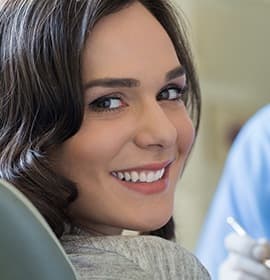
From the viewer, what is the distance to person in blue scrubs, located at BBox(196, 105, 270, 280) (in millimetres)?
1378

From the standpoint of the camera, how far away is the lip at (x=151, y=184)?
772 millimetres

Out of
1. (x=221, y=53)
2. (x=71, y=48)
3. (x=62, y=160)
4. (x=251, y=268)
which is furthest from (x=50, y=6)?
(x=221, y=53)

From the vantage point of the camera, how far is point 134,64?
2.49 ft

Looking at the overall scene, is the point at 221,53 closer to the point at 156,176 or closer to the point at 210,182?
the point at 210,182

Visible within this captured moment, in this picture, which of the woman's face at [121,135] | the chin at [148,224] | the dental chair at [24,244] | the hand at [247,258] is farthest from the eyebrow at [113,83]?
the hand at [247,258]

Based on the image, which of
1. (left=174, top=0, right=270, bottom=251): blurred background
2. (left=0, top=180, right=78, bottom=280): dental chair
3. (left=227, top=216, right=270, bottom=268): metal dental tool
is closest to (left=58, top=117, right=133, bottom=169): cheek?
(left=0, top=180, right=78, bottom=280): dental chair

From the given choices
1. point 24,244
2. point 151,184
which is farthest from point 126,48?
point 24,244

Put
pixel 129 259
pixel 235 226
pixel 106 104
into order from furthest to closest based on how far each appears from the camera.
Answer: pixel 235 226
pixel 106 104
pixel 129 259

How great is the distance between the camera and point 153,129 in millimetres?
754

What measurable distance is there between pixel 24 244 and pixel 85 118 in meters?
0.27

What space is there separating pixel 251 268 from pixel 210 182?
0.93 meters

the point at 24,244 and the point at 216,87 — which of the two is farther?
the point at 216,87

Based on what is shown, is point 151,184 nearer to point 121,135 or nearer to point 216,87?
point 121,135

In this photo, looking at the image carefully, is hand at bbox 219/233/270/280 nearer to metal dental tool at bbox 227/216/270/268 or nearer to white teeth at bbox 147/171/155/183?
metal dental tool at bbox 227/216/270/268
